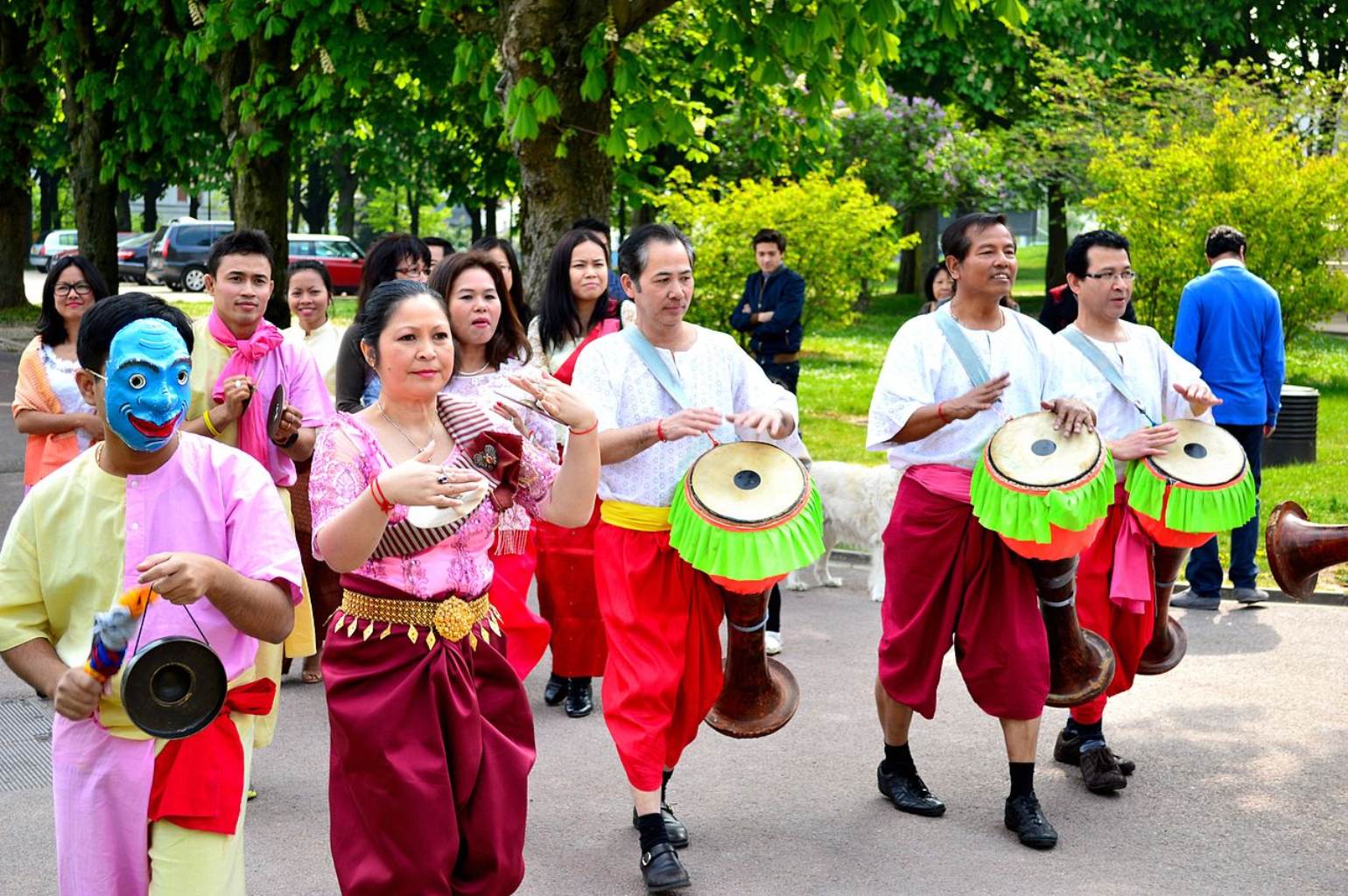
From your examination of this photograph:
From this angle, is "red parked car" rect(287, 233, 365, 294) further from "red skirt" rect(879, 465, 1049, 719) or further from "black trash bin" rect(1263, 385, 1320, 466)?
"red skirt" rect(879, 465, 1049, 719)

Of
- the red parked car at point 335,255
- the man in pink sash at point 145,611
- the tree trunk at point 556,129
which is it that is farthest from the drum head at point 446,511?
the red parked car at point 335,255

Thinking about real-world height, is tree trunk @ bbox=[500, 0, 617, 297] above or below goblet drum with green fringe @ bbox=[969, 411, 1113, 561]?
above

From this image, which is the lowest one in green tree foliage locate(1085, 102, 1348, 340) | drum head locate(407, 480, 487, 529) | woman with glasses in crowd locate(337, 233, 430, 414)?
drum head locate(407, 480, 487, 529)

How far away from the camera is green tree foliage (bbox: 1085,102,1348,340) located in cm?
1511

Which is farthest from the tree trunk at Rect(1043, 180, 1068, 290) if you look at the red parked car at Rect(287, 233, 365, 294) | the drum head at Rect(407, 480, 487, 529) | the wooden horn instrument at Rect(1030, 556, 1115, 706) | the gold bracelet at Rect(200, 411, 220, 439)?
the drum head at Rect(407, 480, 487, 529)

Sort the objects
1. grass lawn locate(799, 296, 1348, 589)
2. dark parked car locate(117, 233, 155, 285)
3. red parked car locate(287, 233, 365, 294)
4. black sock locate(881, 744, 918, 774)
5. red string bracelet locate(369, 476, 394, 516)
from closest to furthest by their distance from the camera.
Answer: red string bracelet locate(369, 476, 394, 516) → black sock locate(881, 744, 918, 774) → grass lawn locate(799, 296, 1348, 589) → red parked car locate(287, 233, 365, 294) → dark parked car locate(117, 233, 155, 285)

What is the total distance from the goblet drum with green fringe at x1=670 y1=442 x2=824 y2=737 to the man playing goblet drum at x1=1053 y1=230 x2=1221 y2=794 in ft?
4.71

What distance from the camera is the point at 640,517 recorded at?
5336 mm

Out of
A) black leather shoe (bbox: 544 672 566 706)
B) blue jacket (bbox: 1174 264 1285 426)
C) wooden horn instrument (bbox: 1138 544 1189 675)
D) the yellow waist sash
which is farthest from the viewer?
blue jacket (bbox: 1174 264 1285 426)

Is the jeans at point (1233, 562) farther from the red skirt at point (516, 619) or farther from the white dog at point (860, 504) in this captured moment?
the red skirt at point (516, 619)

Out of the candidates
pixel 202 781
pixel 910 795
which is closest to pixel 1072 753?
pixel 910 795

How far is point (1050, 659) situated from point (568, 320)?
298 centimetres

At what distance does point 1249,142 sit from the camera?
1555 cm

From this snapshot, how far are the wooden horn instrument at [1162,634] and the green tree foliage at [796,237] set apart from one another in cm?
1175
